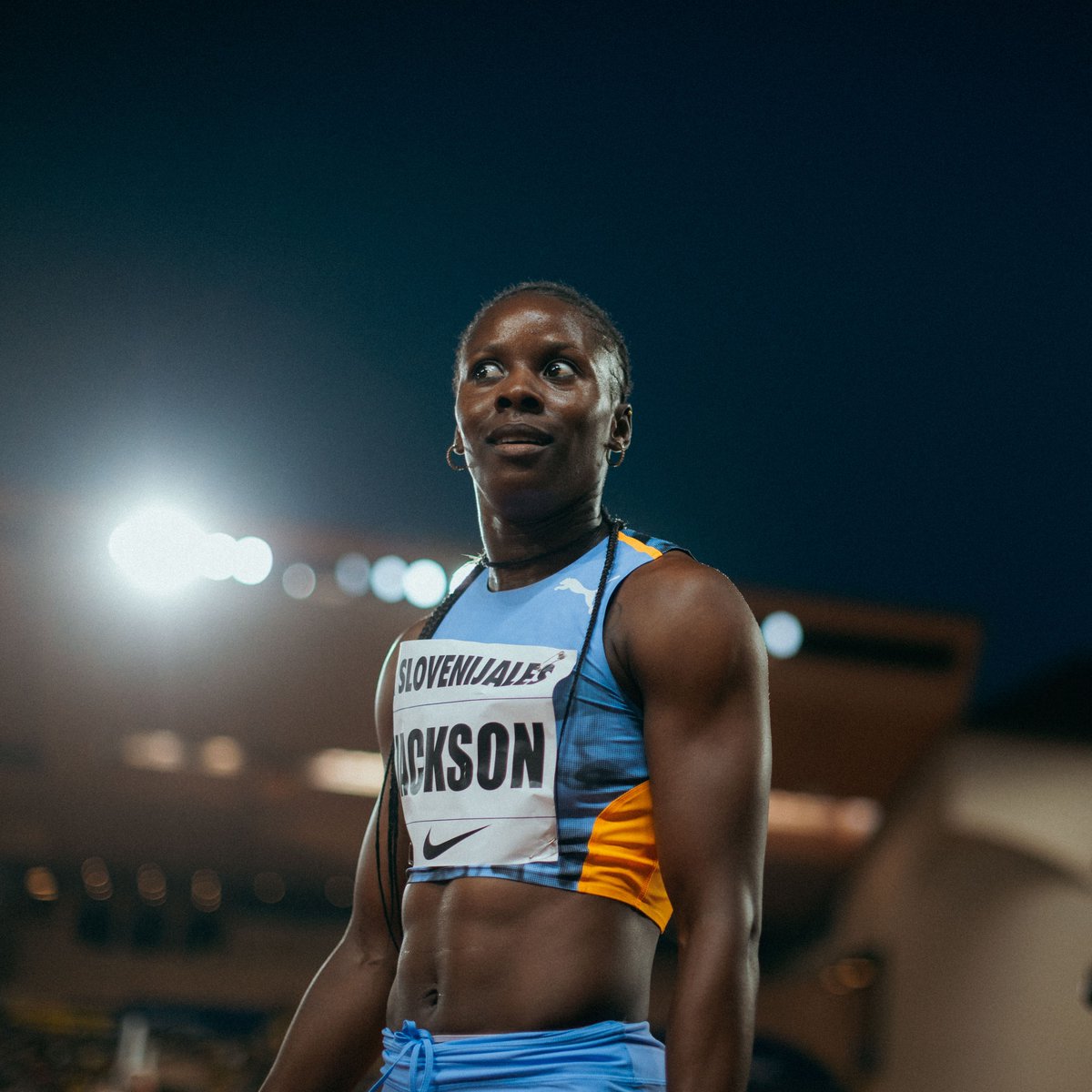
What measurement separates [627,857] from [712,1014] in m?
0.20

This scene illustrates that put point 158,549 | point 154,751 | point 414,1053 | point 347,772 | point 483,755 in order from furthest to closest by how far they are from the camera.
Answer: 1. point 347,772
2. point 154,751
3. point 158,549
4. point 483,755
5. point 414,1053

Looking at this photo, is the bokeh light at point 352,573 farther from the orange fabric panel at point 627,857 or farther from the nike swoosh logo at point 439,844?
the orange fabric panel at point 627,857

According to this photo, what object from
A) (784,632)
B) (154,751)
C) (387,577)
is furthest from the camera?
(154,751)

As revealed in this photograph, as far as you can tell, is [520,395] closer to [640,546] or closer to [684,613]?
[640,546]

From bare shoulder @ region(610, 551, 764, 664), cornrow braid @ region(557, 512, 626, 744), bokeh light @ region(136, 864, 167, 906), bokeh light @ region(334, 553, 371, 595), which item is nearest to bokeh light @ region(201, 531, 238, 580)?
bokeh light @ region(334, 553, 371, 595)

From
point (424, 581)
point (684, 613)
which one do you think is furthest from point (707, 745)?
point (424, 581)

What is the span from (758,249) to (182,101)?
10.8ft

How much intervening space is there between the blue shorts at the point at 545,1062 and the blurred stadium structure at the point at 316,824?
6943 millimetres

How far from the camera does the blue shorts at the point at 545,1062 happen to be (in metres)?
1.25

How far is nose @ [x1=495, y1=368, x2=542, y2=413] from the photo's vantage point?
1516 mm

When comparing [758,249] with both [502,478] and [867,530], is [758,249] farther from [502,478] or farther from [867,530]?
[502,478]

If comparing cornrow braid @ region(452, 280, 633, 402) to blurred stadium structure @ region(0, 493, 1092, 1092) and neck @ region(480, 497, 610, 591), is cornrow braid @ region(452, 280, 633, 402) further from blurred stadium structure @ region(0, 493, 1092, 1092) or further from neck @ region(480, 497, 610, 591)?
blurred stadium structure @ region(0, 493, 1092, 1092)

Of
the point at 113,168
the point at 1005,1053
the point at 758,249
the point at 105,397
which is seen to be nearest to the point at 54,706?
the point at 105,397

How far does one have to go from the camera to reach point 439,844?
1.44 m
